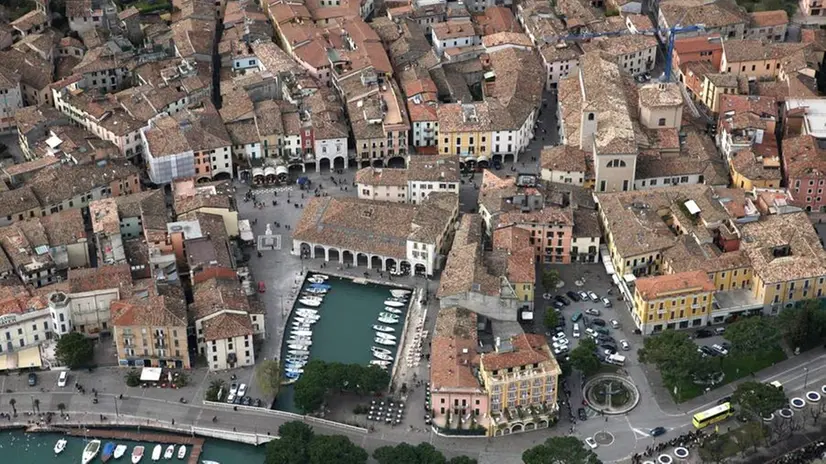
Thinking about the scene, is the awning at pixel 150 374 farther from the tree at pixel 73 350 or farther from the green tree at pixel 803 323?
the green tree at pixel 803 323

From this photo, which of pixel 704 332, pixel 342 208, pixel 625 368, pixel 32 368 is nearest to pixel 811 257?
pixel 704 332

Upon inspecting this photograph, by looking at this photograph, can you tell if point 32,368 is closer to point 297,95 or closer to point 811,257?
point 297,95

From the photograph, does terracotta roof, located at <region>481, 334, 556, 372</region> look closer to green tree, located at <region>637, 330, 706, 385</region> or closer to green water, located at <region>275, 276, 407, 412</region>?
green tree, located at <region>637, 330, 706, 385</region>

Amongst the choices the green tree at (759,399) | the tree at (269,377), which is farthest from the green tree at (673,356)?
the tree at (269,377)

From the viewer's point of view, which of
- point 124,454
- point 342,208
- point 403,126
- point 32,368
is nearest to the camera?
point 124,454

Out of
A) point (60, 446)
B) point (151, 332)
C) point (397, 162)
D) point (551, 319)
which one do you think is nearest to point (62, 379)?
point (60, 446)

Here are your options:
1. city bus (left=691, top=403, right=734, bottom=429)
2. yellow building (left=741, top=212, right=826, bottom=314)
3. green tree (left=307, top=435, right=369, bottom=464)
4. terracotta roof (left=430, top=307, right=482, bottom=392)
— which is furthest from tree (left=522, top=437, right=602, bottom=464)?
yellow building (left=741, top=212, right=826, bottom=314)

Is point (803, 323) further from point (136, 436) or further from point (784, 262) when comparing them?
point (136, 436)
